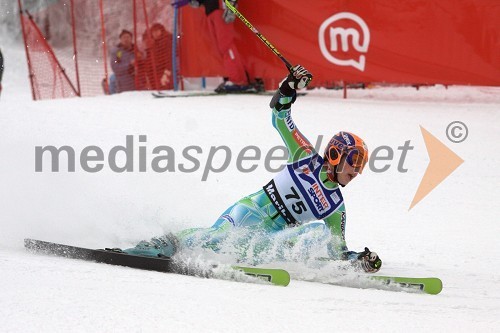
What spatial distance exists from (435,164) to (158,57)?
5933 millimetres

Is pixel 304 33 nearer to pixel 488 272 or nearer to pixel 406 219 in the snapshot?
pixel 406 219

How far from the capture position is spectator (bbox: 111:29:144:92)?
1384 centimetres

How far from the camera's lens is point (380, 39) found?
11664 mm

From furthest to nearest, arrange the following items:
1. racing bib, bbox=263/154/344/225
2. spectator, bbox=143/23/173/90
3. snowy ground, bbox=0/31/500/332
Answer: spectator, bbox=143/23/173/90 → racing bib, bbox=263/154/344/225 → snowy ground, bbox=0/31/500/332

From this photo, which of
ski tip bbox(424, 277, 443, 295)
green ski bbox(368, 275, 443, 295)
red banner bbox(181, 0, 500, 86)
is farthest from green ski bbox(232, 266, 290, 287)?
red banner bbox(181, 0, 500, 86)

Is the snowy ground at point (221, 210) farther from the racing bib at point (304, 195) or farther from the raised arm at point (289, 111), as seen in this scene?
the raised arm at point (289, 111)

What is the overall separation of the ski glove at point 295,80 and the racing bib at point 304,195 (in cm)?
52

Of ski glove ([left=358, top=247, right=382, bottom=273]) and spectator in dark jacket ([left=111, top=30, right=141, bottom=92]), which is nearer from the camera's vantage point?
ski glove ([left=358, top=247, right=382, bottom=273])

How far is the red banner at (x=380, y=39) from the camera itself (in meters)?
11.1

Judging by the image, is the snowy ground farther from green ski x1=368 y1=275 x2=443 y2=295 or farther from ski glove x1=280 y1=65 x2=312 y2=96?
ski glove x1=280 y1=65 x2=312 y2=96

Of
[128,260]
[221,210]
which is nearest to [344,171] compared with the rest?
[128,260]

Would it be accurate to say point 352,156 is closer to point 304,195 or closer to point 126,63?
point 304,195

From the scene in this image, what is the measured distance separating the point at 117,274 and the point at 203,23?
842 centimetres

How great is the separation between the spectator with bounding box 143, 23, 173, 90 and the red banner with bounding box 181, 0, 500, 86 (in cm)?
162
